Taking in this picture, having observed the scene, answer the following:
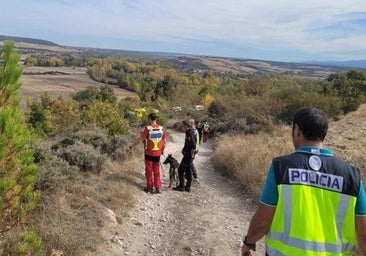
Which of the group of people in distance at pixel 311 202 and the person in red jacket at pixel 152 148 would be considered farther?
the person in red jacket at pixel 152 148

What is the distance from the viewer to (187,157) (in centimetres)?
921

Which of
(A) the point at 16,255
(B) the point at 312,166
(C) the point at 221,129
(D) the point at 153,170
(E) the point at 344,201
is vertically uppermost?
(B) the point at 312,166

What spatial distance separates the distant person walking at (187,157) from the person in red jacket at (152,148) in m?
0.60

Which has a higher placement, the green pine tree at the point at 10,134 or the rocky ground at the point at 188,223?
the green pine tree at the point at 10,134

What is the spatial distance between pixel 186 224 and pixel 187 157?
213cm

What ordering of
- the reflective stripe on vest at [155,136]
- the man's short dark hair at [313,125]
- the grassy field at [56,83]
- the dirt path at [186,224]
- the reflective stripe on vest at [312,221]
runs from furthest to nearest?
1. the grassy field at [56,83]
2. the reflective stripe on vest at [155,136]
3. the dirt path at [186,224]
4. the man's short dark hair at [313,125]
5. the reflective stripe on vest at [312,221]

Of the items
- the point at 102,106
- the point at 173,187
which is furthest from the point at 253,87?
the point at 173,187

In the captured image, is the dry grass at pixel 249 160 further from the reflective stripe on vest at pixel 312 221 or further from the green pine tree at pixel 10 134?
the reflective stripe on vest at pixel 312 221

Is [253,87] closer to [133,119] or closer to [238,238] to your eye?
[133,119]

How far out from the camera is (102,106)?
50.9 ft

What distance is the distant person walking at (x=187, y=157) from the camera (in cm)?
916

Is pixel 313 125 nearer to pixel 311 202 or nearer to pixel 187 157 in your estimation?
pixel 311 202

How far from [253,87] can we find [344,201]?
3072cm

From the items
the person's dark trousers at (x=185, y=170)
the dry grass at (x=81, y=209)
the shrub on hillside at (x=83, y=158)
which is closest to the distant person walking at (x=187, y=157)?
the person's dark trousers at (x=185, y=170)
